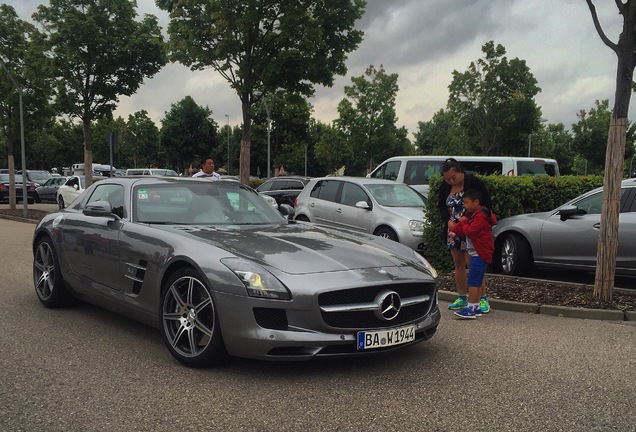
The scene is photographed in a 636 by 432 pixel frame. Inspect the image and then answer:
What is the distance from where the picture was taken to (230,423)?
3189mm

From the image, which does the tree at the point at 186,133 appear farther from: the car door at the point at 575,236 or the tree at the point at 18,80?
the car door at the point at 575,236

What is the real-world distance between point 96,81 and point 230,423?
57.1 feet

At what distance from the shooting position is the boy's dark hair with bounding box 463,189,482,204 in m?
5.69

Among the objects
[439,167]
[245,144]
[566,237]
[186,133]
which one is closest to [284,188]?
[245,144]

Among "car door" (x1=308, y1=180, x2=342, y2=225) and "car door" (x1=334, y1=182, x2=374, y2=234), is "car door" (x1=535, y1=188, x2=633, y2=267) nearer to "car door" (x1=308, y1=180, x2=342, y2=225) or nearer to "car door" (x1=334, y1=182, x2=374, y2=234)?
"car door" (x1=334, y1=182, x2=374, y2=234)

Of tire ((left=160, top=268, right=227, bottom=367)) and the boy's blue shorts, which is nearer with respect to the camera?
tire ((left=160, top=268, right=227, bottom=367))

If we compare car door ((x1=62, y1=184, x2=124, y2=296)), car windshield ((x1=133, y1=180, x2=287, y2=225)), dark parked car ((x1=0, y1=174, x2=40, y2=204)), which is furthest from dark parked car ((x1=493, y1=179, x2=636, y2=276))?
dark parked car ((x1=0, y1=174, x2=40, y2=204))

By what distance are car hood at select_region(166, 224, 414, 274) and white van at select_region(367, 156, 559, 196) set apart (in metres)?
9.64

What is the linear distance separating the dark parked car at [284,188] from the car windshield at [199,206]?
14046 millimetres

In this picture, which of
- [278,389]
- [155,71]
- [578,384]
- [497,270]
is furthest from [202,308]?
[155,71]

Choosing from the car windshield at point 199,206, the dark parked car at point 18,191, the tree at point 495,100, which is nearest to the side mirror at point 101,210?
the car windshield at point 199,206

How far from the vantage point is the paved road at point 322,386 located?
3.23 metres

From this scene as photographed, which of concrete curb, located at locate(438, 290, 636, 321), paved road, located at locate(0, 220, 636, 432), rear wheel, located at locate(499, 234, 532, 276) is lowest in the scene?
concrete curb, located at locate(438, 290, 636, 321)

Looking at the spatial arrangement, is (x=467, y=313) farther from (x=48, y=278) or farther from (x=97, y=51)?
(x=97, y=51)
